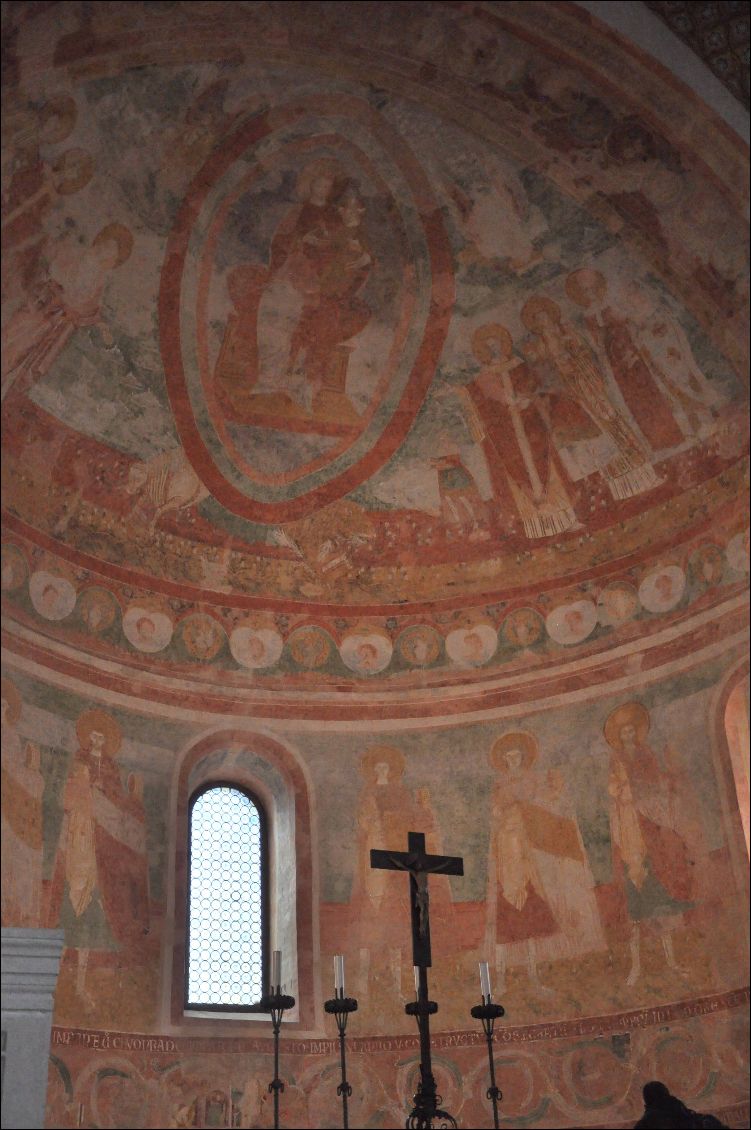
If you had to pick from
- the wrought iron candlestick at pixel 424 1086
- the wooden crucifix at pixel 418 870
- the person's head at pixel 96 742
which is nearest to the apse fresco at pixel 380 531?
the person's head at pixel 96 742

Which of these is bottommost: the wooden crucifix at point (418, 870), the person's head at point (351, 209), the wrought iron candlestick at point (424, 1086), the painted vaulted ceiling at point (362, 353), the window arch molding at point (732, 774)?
the wrought iron candlestick at point (424, 1086)

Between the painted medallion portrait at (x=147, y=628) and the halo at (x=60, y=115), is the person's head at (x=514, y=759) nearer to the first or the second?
the painted medallion portrait at (x=147, y=628)

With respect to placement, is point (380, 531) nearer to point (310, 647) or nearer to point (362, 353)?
point (310, 647)

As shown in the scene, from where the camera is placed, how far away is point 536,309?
15336 mm

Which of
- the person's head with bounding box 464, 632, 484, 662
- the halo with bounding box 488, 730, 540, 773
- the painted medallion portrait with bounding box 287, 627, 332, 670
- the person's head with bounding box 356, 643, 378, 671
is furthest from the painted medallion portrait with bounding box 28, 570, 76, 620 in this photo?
the halo with bounding box 488, 730, 540, 773

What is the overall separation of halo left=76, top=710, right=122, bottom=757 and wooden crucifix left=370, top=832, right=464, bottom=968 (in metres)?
4.44

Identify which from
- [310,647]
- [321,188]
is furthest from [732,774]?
[321,188]

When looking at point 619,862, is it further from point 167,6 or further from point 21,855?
point 167,6

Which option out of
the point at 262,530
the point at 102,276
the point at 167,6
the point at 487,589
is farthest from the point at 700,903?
the point at 167,6

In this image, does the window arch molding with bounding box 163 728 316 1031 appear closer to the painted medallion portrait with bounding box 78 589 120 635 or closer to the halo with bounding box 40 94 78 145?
the painted medallion portrait with bounding box 78 589 120 635

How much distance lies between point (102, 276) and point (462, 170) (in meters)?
4.33

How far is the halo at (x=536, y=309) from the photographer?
15266 mm

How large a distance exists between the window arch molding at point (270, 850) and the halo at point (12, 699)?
205cm

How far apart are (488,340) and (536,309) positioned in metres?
0.70
